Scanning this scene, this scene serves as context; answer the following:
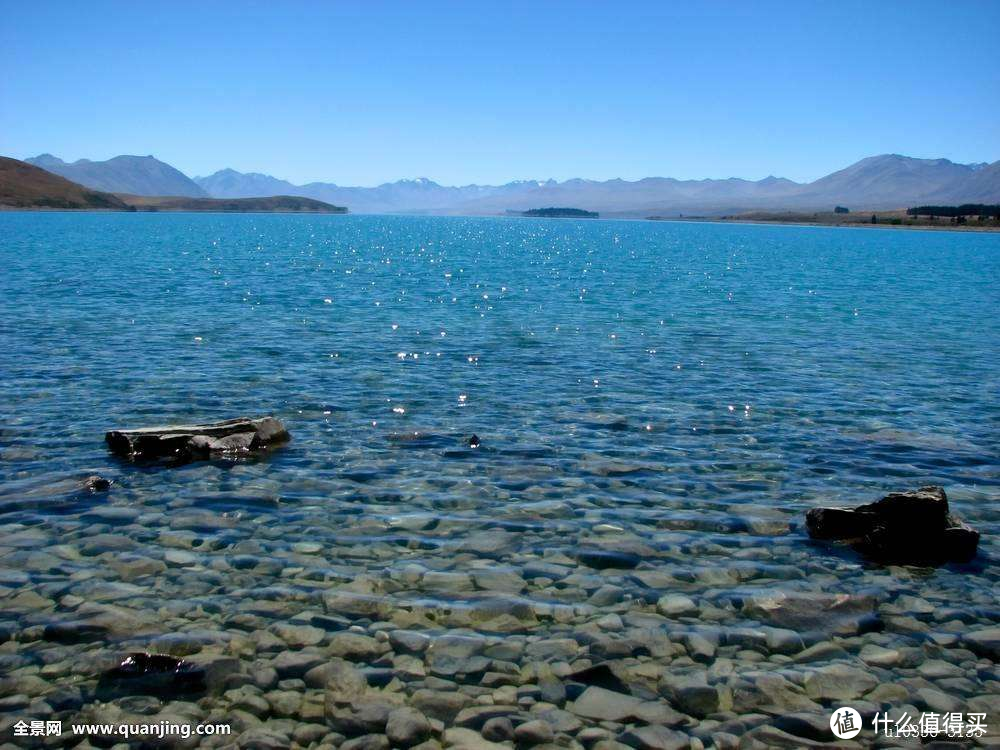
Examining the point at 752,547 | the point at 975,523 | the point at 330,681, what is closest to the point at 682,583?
the point at 752,547

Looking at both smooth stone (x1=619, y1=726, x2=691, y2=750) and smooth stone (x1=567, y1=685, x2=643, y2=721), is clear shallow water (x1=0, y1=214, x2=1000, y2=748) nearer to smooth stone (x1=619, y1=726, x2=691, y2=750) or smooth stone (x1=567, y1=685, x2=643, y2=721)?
smooth stone (x1=567, y1=685, x2=643, y2=721)

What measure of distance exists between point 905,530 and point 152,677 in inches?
500

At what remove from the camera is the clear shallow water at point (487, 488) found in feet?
38.0

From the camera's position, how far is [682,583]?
13.0m

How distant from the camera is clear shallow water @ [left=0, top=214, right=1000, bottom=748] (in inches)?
456

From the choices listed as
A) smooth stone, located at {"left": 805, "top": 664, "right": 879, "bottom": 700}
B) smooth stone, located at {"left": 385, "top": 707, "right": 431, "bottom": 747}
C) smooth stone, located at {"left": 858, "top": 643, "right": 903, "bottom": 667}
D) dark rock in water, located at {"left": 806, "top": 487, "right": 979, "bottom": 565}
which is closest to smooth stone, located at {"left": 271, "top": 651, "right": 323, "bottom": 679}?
smooth stone, located at {"left": 385, "top": 707, "right": 431, "bottom": 747}

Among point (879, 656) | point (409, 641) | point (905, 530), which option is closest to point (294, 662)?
point (409, 641)

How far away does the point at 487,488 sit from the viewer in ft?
56.5

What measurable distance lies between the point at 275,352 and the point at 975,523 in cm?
2549

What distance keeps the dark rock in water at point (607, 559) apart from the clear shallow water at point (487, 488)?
9.1 inches

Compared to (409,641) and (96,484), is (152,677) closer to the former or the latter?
(409,641)

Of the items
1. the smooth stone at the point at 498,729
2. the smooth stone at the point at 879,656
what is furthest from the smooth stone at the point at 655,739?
the smooth stone at the point at 879,656

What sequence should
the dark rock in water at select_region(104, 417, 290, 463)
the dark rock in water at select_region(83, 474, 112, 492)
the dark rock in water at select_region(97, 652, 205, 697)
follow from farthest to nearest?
the dark rock in water at select_region(104, 417, 290, 463)
the dark rock in water at select_region(83, 474, 112, 492)
the dark rock in water at select_region(97, 652, 205, 697)

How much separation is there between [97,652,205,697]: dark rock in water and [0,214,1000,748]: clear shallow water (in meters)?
0.39
